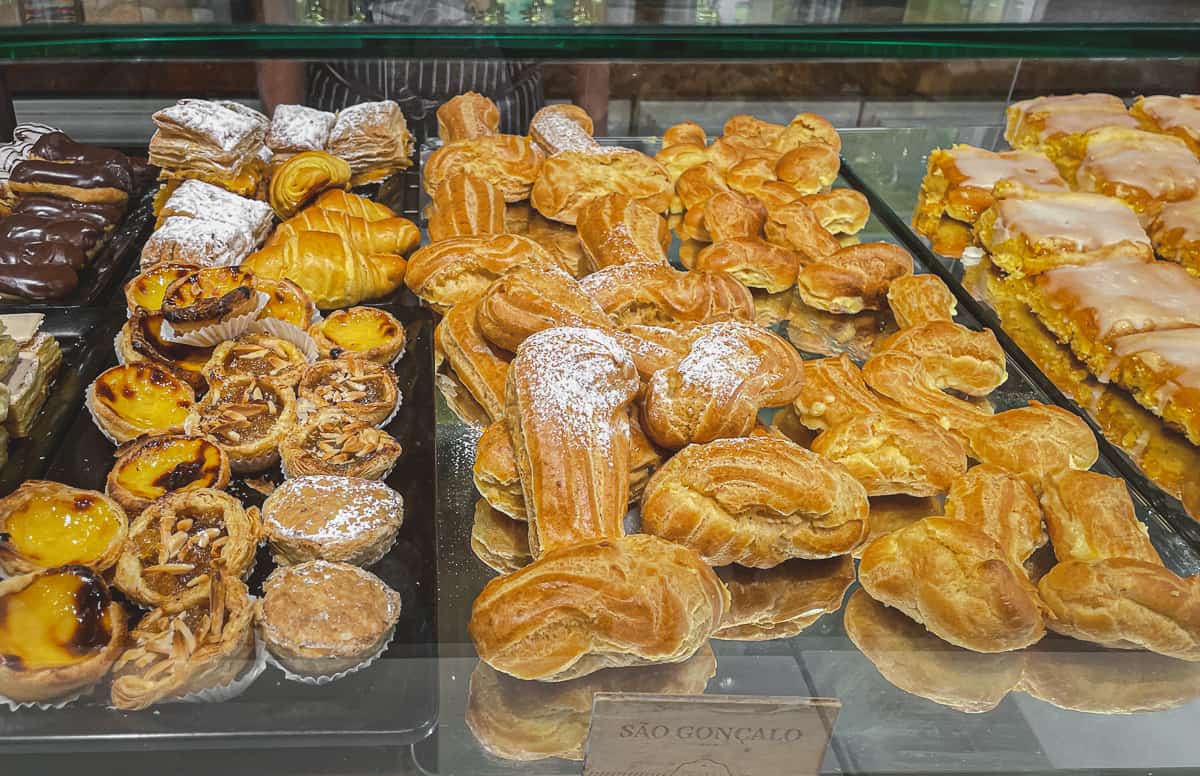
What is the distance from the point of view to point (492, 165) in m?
2.39

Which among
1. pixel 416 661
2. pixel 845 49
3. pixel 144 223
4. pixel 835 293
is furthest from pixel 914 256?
pixel 144 223

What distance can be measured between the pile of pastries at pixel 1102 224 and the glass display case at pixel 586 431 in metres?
0.01

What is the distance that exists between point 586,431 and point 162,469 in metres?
0.77

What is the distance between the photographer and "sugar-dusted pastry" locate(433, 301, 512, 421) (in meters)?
1.72

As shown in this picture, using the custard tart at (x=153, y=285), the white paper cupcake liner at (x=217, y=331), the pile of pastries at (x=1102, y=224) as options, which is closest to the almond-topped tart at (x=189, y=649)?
the white paper cupcake liner at (x=217, y=331)

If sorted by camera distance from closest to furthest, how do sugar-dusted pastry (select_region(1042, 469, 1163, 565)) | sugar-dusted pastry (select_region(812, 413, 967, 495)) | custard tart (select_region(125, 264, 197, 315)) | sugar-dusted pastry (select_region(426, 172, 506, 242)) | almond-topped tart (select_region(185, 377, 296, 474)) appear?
sugar-dusted pastry (select_region(1042, 469, 1163, 565)) < sugar-dusted pastry (select_region(812, 413, 967, 495)) < almond-topped tart (select_region(185, 377, 296, 474)) < custard tart (select_region(125, 264, 197, 315)) < sugar-dusted pastry (select_region(426, 172, 506, 242))

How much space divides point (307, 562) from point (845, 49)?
120 centimetres

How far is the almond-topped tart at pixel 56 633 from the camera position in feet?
3.86

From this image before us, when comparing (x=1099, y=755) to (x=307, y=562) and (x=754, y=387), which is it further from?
(x=307, y=562)

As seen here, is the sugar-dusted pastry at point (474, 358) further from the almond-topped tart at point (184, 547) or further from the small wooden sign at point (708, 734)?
the small wooden sign at point (708, 734)

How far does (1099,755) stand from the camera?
1.28m

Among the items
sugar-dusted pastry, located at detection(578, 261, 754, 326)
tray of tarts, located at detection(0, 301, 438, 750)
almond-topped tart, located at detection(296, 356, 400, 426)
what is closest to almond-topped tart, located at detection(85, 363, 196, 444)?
tray of tarts, located at detection(0, 301, 438, 750)

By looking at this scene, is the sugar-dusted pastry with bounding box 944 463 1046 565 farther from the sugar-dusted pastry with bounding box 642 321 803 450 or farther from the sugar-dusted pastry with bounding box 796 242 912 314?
the sugar-dusted pastry with bounding box 796 242 912 314

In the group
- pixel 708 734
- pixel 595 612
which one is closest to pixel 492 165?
pixel 595 612
